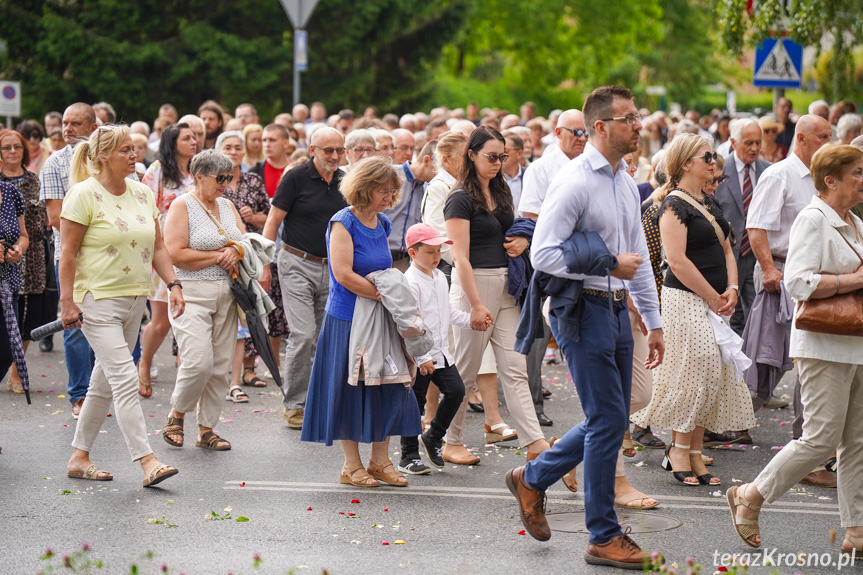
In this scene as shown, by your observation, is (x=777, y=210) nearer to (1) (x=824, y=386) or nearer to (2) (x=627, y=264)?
(1) (x=824, y=386)

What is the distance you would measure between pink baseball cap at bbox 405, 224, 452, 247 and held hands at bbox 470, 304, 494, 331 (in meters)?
0.46

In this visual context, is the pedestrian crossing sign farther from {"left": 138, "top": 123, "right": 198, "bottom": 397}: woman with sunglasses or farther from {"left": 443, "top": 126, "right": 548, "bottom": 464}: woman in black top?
{"left": 138, "top": 123, "right": 198, "bottom": 397}: woman with sunglasses

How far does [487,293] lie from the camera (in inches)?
297

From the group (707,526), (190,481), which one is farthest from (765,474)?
(190,481)

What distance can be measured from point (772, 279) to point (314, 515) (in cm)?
379

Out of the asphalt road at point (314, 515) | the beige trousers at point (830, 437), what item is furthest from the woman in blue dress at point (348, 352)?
the beige trousers at point (830, 437)

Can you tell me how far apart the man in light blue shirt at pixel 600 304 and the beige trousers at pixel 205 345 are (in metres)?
3.11

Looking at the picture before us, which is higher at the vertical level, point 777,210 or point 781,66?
point 781,66

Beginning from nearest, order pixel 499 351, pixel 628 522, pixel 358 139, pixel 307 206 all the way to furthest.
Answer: pixel 628 522 → pixel 499 351 → pixel 307 206 → pixel 358 139

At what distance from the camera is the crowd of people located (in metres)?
5.65

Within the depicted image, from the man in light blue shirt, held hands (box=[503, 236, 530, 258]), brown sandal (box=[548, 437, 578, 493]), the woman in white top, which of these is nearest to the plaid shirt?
held hands (box=[503, 236, 530, 258])

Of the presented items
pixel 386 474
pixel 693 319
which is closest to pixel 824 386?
pixel 693 319

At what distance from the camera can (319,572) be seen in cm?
549

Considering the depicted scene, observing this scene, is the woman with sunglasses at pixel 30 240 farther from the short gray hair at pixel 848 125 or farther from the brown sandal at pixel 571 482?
the short gray hair at pixel 848 125
